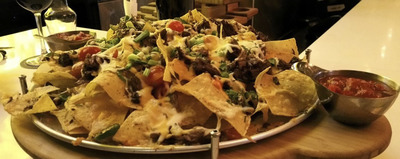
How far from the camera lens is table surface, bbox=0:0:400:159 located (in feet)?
4.18

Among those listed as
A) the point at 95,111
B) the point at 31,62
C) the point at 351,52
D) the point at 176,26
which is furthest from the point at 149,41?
the point at 351,52

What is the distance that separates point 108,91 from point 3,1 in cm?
373

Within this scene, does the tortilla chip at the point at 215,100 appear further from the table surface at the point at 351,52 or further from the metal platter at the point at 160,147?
the table surface at the point at 351,52

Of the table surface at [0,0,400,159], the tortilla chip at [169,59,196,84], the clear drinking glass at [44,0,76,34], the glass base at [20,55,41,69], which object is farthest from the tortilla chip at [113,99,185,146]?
the clear drinking glass at [44,0,76,34]

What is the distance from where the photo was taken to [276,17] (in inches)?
207

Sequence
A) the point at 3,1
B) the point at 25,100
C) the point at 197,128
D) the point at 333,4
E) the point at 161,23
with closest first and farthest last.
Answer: the point at 197,128 < the point at 25,100 < the point at 161,23 < the point at 3,1 < the point at 333,4

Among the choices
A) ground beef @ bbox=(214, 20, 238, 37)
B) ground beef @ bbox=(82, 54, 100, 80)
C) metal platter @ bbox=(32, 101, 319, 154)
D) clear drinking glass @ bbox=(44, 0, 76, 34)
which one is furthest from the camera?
clear drinking glass @ bbox=(44, 0, 76, 34)

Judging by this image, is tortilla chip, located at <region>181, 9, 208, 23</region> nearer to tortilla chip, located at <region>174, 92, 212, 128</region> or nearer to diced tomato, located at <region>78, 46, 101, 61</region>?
diced tomato, located at <region>78, 46, 101, 61</region>

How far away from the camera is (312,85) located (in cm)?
118

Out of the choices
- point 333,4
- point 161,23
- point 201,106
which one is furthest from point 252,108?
point 333,4

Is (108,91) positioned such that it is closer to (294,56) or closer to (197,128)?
(197,128)

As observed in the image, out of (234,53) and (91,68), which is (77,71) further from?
(234,53)

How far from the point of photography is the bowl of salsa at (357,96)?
3.26 feet

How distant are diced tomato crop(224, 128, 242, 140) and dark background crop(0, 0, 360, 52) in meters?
3.71
